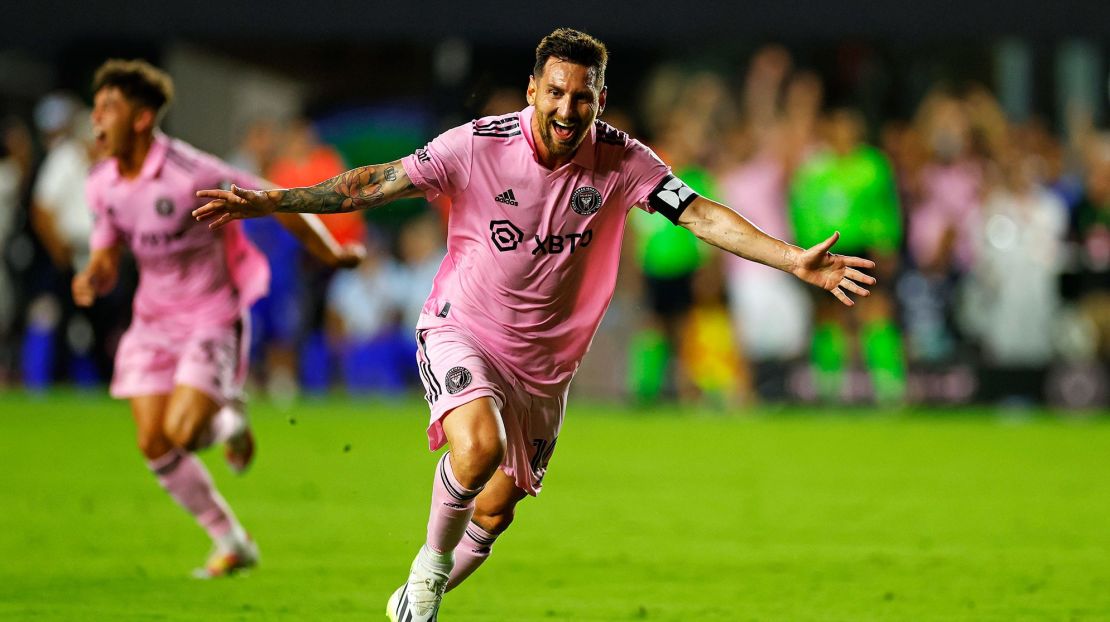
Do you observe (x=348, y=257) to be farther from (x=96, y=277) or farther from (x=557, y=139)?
(x=557, y=139)

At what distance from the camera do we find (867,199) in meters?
15.8

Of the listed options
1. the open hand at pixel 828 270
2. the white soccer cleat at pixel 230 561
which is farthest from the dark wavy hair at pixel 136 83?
the open hand at pixel 828 270

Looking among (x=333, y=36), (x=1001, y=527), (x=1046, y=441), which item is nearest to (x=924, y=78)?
(x=1046, y=441)

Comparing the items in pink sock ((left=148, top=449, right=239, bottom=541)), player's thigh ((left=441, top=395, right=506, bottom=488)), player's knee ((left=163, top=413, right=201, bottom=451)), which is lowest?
pink sock ((left=148, top=449, right=239, bottom=541))

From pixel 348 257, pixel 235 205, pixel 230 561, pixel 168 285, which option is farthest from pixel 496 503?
pixel 168 285

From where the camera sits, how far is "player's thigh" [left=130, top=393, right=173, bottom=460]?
777cm

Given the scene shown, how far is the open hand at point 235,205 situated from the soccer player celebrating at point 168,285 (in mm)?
1932

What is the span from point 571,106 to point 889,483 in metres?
6.39

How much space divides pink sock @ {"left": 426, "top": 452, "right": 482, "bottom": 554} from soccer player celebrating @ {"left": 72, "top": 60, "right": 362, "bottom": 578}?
6.90 feet

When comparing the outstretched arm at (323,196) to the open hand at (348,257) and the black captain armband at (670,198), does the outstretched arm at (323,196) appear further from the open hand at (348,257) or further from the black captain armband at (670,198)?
the open hand at (348,257)

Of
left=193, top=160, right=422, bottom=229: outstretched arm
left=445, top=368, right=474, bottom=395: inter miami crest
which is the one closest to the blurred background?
left=193, top=160, right=422, bottom=229: outstretched arm

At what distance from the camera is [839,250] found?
1564 centimetres

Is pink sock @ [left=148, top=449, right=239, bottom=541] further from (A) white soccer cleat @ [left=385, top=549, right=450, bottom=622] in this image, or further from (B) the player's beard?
(B) the player's beard

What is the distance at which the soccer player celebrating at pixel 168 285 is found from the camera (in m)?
7.75
